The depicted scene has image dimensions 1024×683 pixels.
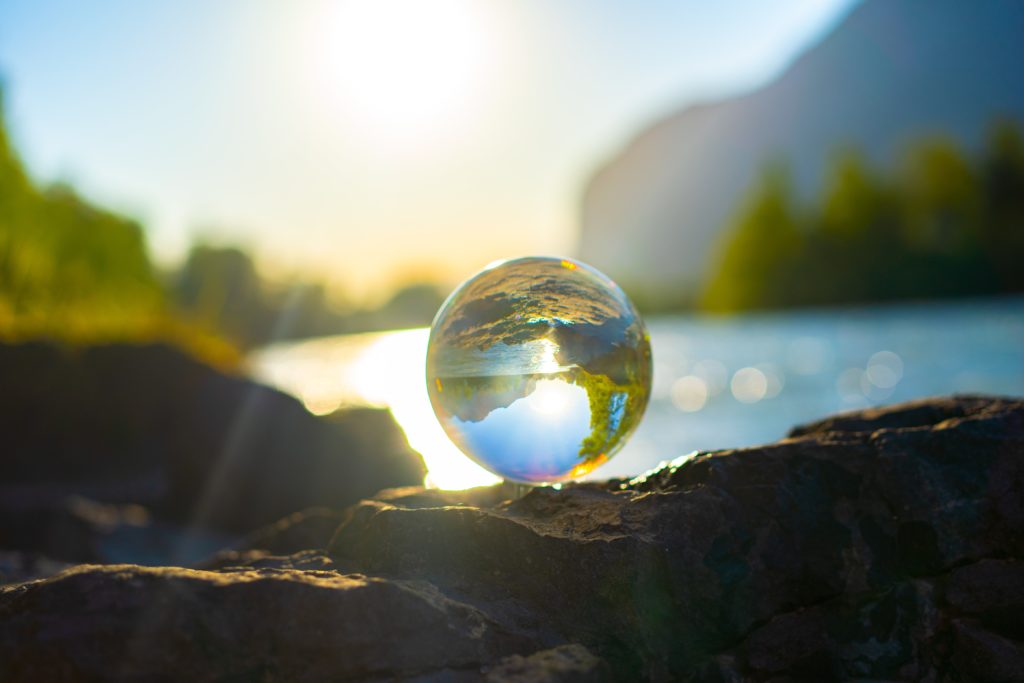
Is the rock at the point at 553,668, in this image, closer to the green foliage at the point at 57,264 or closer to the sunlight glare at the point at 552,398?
the sunlight glare at the point at 552,398

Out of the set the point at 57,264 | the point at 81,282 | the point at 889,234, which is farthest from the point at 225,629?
the point at 889,234

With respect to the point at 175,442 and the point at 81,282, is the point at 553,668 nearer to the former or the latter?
the point at 175,442

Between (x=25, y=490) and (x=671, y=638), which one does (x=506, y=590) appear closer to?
(x=671, y=638)

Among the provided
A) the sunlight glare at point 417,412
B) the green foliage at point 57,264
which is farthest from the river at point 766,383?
the green foliage at point 57,264

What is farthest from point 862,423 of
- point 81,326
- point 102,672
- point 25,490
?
point 81,326

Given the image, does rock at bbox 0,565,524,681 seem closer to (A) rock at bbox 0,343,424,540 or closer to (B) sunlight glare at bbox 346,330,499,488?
(B) sunlight glare at bbox 346,330,499,488

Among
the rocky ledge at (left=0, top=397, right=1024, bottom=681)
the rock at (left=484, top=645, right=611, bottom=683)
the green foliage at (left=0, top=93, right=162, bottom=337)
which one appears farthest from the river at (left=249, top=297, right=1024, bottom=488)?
the green foliage at (left=0, top=93, right=162, bottom=337)

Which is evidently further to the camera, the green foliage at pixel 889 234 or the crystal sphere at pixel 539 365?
the green foliage at pixel 889 234
